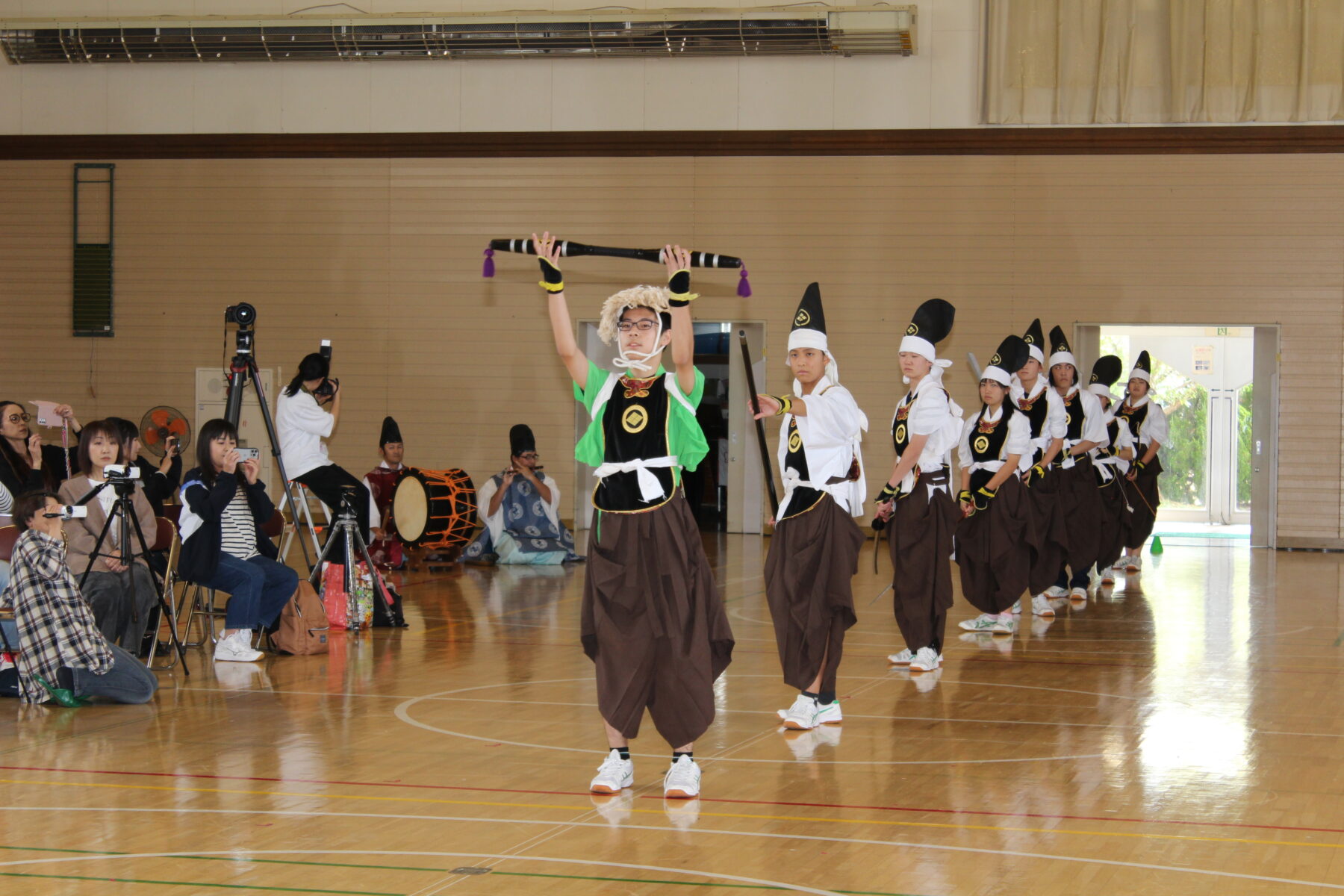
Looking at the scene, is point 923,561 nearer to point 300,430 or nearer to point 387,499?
point 300,430

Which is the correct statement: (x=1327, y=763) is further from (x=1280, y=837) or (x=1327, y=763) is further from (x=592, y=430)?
(x=592, y=430)

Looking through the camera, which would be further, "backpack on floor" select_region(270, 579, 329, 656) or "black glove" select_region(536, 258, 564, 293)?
"backpack on floor" select_region(270, 579, 329, 656)

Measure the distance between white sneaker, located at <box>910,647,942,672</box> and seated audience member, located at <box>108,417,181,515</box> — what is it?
420 centimetres

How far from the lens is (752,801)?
446 centimetres

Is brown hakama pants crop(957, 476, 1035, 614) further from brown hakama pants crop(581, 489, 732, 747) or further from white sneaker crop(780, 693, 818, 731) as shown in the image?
brown hakama pants crop(581, 489, 732, 747)

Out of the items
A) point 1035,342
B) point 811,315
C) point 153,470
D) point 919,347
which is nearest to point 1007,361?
point 1035,342

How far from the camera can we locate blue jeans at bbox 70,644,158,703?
598cm

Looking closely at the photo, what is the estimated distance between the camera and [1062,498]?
1027 centimetres

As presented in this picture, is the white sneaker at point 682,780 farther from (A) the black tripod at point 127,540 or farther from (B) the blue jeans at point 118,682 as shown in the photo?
(A) the black tripod at point 127,540

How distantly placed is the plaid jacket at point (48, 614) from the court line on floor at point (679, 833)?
1668 mm

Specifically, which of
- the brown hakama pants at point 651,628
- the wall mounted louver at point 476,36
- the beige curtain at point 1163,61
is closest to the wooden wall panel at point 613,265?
the beige curtain at point 1163,61

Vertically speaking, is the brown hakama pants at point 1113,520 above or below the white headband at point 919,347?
below

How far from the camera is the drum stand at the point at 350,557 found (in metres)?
8.18

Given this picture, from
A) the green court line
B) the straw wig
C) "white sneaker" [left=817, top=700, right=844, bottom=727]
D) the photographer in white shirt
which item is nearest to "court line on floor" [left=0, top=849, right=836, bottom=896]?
Answer: the green court line
